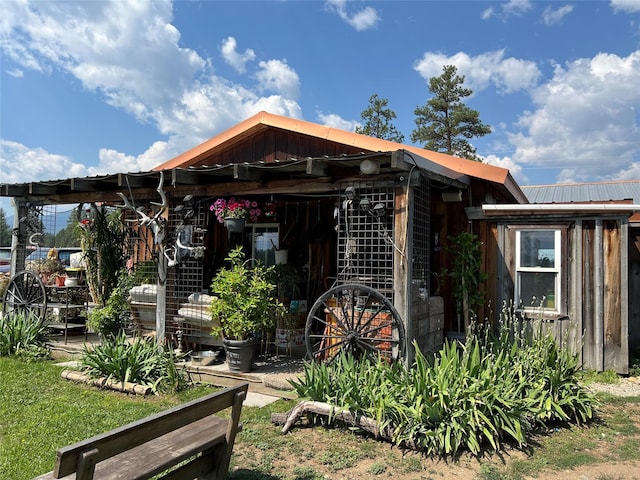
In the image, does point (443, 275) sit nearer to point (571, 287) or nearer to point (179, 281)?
point (571, 287)

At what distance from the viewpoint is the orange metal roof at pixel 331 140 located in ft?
20.4

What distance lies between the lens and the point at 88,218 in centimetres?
795

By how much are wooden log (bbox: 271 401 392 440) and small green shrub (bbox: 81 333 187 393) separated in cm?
169

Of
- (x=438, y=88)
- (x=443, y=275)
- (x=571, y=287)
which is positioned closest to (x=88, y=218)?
(x=443, y=275)

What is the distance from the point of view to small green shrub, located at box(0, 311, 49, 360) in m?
6.94

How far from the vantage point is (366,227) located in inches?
228

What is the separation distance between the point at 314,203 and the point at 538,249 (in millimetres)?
3474

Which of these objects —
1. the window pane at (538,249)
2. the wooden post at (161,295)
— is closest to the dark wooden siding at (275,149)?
the wooden post at (161,295)

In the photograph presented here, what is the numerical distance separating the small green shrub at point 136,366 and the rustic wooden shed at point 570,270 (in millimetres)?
4411

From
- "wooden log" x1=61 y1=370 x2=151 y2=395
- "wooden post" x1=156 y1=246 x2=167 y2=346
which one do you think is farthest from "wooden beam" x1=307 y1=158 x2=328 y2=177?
"wooden log" x1=61 y1=370 x2=151 y2=395

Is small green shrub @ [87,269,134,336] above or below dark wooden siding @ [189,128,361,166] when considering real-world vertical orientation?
below

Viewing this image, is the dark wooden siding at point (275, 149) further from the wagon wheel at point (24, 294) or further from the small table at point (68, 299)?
the wagon wheel at point (24, 294)

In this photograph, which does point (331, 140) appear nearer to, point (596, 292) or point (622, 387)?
point (596, 292)

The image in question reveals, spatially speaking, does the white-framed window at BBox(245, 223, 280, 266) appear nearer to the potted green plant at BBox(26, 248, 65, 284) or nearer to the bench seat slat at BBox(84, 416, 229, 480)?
the potted green plant at BBox(26, 248, 65, 284)
